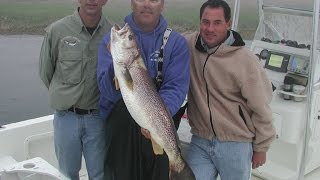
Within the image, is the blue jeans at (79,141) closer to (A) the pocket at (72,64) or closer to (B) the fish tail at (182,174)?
(A) the pocket at (72,64)

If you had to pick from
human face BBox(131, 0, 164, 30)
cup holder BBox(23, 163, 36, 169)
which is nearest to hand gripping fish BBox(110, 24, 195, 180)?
human face BBox(131, 0, 164, 30)

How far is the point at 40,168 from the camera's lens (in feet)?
10.5

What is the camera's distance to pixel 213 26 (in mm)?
3135

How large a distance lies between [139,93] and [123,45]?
1.07ft

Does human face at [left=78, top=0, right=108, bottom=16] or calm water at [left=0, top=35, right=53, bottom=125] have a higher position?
human face at [left=78, top=0, right=108, bottom=16]

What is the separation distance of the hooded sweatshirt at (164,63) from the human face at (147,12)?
0.05 metres

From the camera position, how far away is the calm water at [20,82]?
34.9ft

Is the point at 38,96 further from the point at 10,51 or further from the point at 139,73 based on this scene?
the point at 139,73

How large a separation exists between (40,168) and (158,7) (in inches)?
58.7

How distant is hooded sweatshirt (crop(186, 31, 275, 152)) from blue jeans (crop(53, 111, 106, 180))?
84cm

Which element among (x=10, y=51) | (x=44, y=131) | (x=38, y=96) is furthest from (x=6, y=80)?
(x=44, y=131)

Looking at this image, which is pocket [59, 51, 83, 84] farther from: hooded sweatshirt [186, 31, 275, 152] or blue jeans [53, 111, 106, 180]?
hooded sweatshirt [186, 31, 275, 152]

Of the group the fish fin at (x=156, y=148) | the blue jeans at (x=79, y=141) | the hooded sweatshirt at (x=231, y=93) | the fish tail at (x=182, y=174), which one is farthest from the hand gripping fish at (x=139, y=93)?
the blue jeans at (x=79, y=141)

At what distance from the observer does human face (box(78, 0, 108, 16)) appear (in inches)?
128
